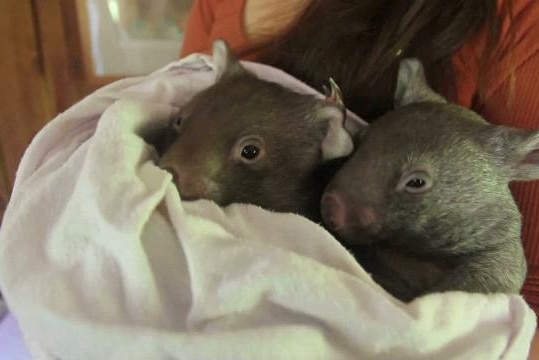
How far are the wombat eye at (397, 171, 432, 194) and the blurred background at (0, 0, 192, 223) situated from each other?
181cm

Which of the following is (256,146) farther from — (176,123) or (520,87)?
(520,87)

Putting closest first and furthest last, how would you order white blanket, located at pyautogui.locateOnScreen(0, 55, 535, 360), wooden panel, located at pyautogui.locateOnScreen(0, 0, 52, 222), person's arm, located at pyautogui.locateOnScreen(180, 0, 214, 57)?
white blanket, located at pyautogui.locateOnScreen(0, 55, 535, 360)
person's arm, located at pyautogui.locateOnScreen(180, 0, 214, 57)
wooden panel, located at pyautogui.locateOnScreen(0, 0, 52, 222)

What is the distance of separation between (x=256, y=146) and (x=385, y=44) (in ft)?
0.96

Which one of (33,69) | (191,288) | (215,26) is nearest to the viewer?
(191,288)

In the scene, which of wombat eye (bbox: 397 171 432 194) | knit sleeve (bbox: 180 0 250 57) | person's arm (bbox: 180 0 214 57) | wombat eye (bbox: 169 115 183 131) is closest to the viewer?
wombat eye (bbox: 397 171 432 194)

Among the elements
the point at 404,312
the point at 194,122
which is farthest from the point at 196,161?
the point at 404,312

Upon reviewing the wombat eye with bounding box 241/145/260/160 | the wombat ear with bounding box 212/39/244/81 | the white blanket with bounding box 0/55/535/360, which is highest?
the wombat ear with bounding box 212/39/244/81


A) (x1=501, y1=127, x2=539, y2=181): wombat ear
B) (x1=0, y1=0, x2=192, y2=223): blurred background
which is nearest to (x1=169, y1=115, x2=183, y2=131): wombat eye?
(x1=501, y1=127, x2=539, y2=181): wombat ear

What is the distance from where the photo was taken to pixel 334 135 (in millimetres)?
848

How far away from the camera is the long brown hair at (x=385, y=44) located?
995 mm

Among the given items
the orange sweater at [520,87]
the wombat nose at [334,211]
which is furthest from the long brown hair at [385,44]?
the wombat nose at [334,211]

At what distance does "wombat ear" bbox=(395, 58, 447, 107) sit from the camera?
92cm

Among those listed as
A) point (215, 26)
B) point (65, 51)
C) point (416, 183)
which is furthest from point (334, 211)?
point (65, 51)

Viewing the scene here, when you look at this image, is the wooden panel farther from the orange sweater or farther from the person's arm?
the orange sweater
